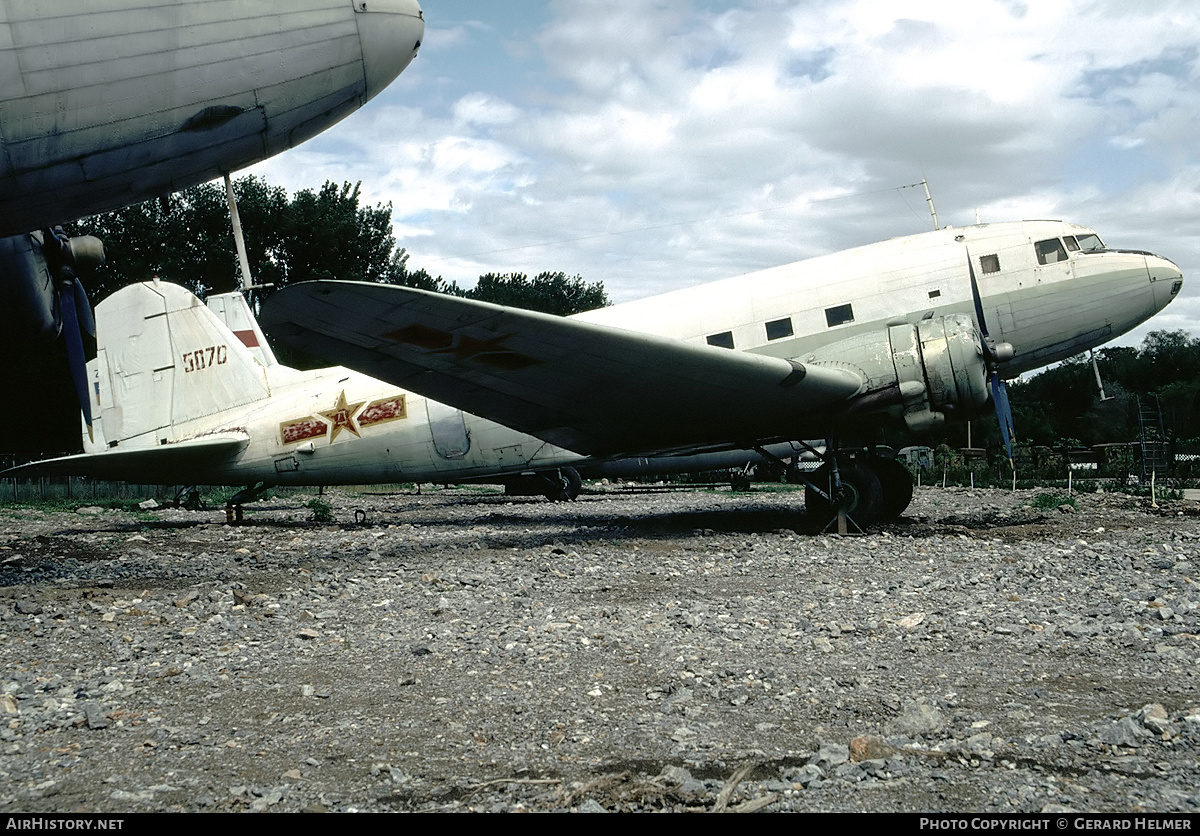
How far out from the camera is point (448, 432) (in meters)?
12.0

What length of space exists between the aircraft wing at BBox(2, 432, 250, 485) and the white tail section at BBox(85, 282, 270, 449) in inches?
19.1

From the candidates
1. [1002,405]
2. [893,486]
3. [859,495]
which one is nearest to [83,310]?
[859,495]

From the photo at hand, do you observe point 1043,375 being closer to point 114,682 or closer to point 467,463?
point 467,463

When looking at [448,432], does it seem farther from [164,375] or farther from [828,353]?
[828,353]

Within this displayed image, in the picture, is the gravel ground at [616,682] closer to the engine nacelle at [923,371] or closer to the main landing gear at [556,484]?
the engine nacelle at [923,371]

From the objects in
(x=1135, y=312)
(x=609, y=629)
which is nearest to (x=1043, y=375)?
(x=1135, y=312)

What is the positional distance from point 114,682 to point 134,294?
1148cm

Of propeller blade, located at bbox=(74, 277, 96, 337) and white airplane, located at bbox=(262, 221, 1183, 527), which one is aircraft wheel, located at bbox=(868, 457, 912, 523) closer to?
white airplane, located at bbox=(262, 221, 1183, 527)

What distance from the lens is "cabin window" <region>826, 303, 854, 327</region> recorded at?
34.1ft

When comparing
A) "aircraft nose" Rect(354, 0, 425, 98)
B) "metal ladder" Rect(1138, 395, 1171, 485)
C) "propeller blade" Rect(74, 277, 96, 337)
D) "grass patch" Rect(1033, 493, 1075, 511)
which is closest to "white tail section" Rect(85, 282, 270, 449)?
"propeller blade" Rect(74, 277, 96, 337)

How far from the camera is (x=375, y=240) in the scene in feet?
136

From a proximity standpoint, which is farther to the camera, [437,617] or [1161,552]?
[1161,552]

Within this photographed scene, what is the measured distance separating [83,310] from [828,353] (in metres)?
7.90

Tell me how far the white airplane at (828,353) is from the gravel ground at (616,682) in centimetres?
200
